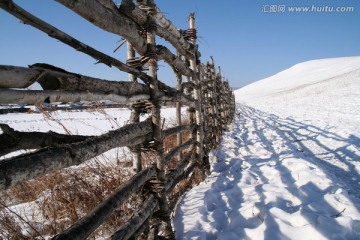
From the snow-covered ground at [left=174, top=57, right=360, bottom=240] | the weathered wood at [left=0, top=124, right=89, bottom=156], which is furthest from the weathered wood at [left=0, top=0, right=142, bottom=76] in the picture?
the snow-covered ground at [left=174, top=57, right=360, bottom=240]

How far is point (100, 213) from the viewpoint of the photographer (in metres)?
1.55

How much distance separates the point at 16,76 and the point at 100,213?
895mm

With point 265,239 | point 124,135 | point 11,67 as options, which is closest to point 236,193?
point 265,239

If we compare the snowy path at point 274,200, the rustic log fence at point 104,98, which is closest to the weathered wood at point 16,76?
the rustic log fence at point 104,98

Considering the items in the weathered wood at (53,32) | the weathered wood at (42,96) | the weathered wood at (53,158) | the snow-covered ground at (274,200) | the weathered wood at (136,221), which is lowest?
the snow-covered ground at (274,200)

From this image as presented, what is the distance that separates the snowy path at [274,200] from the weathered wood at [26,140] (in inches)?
59.0

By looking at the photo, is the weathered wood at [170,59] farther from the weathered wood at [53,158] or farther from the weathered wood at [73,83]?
the weathered wood at [53,158]

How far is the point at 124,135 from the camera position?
1.80 meters

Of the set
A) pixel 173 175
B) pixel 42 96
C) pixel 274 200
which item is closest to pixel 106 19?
pixel 42 96

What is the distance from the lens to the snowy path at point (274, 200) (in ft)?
6.90

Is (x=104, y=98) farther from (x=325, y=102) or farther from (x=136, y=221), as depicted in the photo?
(x=325, y=102)

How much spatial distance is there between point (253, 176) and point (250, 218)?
1.42 metres

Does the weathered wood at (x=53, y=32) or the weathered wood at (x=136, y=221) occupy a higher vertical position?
the weathered wood at (x=53, y=32)

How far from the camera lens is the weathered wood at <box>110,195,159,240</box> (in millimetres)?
1682
